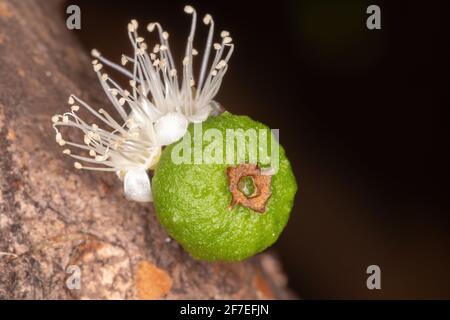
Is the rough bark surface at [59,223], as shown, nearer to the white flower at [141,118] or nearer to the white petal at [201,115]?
the white flower at [141,118]

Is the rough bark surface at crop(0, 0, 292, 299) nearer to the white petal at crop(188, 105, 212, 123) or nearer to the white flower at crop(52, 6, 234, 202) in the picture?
the white flower at crop(52, 6, 234, 202)

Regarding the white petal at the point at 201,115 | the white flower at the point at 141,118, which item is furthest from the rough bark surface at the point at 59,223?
the white petal at the point at 201,115

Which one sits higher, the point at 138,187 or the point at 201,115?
the point at 201,115

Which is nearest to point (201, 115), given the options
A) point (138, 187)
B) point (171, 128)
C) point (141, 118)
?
point (171, 128)

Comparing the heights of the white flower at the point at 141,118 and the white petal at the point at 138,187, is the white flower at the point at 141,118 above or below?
above

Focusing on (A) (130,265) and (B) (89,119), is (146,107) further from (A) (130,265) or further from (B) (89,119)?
(A) (130,265)

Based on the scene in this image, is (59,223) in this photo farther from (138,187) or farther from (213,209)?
(213,209)

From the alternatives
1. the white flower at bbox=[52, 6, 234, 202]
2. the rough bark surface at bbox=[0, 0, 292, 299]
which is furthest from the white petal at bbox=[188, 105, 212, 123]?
the rough bark surface at bbox=[0, 0, 292, 299]
